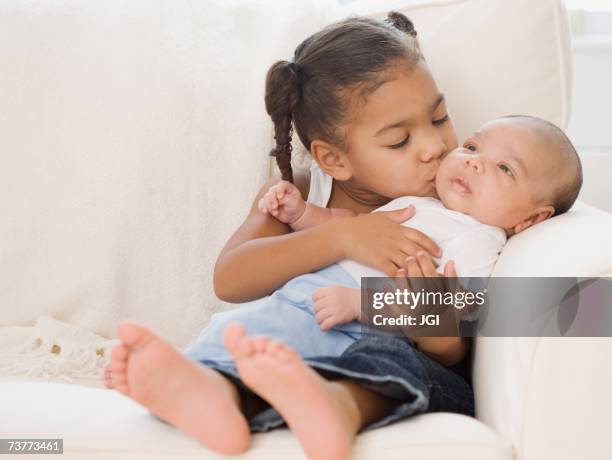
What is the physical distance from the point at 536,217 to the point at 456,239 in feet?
0.46

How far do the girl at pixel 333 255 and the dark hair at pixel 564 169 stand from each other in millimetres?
167

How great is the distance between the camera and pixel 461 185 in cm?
132

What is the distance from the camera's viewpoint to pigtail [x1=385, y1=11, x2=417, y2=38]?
1.52m

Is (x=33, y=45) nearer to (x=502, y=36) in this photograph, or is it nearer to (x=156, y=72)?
(x=156, y=72)

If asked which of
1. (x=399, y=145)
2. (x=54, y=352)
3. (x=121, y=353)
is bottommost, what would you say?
(x=54, y=352)

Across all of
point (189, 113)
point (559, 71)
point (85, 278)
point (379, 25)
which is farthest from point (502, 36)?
point (85, 278)

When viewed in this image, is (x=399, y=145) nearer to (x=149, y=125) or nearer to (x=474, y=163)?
(x=474, y=163)

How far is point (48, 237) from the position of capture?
158 centimetres

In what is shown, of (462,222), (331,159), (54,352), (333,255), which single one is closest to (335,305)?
(333,255)

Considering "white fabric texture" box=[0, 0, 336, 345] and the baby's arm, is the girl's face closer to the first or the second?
the baby's arm

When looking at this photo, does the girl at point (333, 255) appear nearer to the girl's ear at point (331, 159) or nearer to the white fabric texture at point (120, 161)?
the girl's ear at point (331, 159)

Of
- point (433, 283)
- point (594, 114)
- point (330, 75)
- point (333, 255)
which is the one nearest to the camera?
point (433, 283)

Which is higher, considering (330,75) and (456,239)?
(330,75)

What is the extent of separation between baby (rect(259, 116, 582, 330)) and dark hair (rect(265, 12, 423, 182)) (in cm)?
18
